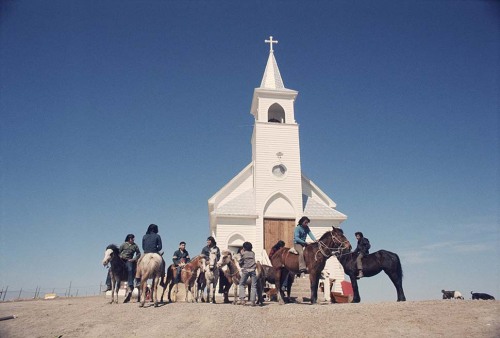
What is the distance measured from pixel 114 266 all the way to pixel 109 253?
53cm

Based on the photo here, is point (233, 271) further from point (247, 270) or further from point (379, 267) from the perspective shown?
point (379, 267)

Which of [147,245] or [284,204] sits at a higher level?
[284,204]

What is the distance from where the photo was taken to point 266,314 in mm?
10055

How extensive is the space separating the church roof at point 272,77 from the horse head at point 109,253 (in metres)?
17.2

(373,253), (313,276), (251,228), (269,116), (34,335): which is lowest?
(34,335)

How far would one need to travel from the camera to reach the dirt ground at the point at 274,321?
28.3 feet

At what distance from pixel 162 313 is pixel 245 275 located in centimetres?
288

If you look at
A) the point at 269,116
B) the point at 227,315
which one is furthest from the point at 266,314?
the point at 269,116

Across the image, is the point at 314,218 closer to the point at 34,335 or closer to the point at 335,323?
the point at 335,323

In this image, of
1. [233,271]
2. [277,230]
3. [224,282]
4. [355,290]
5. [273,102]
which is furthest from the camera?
[273,102]

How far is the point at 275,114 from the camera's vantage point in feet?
88.6

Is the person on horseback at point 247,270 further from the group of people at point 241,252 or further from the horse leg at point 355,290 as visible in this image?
the horse leg at point 355,290

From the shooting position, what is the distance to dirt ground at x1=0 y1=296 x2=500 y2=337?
8625 millimetres

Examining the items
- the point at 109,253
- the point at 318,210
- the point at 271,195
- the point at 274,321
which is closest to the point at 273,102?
the point at 271,195
